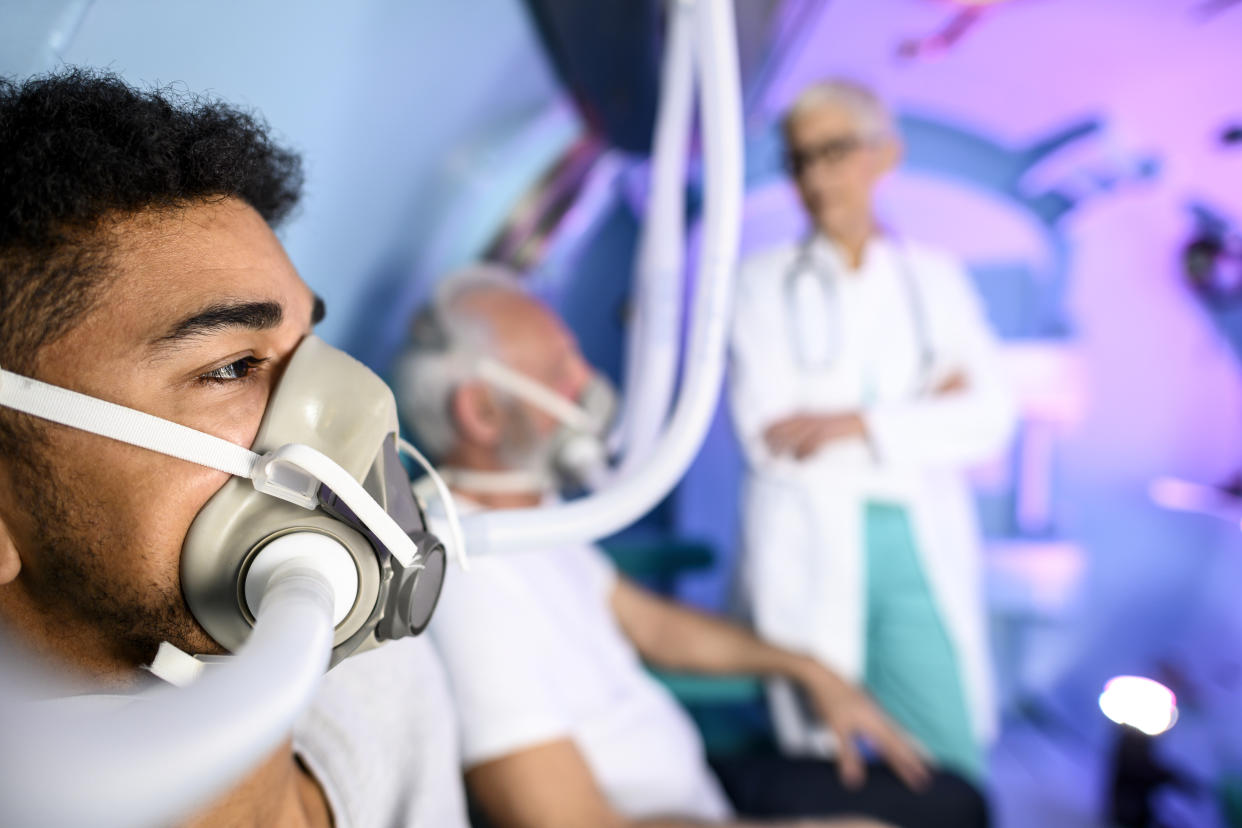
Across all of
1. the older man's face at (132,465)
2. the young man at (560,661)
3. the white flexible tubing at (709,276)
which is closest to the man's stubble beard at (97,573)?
the older man's face at (132,465)

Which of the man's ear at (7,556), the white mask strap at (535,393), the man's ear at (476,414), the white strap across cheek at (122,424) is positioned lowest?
the man's ear at (7,556)

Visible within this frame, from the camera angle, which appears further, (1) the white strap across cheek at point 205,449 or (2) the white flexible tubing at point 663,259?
(2) the white flexible tubing at point 663,259

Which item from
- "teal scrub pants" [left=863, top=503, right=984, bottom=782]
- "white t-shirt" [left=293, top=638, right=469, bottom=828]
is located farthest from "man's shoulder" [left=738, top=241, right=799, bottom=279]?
"white t-shirt" [left=293, top=638, right=469, bottom=828]

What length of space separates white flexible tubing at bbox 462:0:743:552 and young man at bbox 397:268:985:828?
0.90 ft

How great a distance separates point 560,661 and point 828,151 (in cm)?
109

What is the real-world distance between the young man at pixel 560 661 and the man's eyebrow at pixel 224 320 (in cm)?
55

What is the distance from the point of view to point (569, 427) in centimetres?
135

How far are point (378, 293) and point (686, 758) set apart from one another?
2.78 ft

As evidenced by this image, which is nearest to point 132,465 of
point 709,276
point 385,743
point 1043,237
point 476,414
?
point 385,743

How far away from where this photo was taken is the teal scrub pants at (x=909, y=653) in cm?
138

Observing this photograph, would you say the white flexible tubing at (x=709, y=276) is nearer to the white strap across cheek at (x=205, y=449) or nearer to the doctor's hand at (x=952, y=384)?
the white strap across cheek at (x=205, y=449)

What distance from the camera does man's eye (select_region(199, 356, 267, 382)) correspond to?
0.47 metres

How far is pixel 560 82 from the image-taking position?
1.56 metres

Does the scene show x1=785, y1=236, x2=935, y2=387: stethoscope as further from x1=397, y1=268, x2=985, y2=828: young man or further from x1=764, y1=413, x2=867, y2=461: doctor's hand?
x1=397, y1=268, x2=985, y2=828: young man
